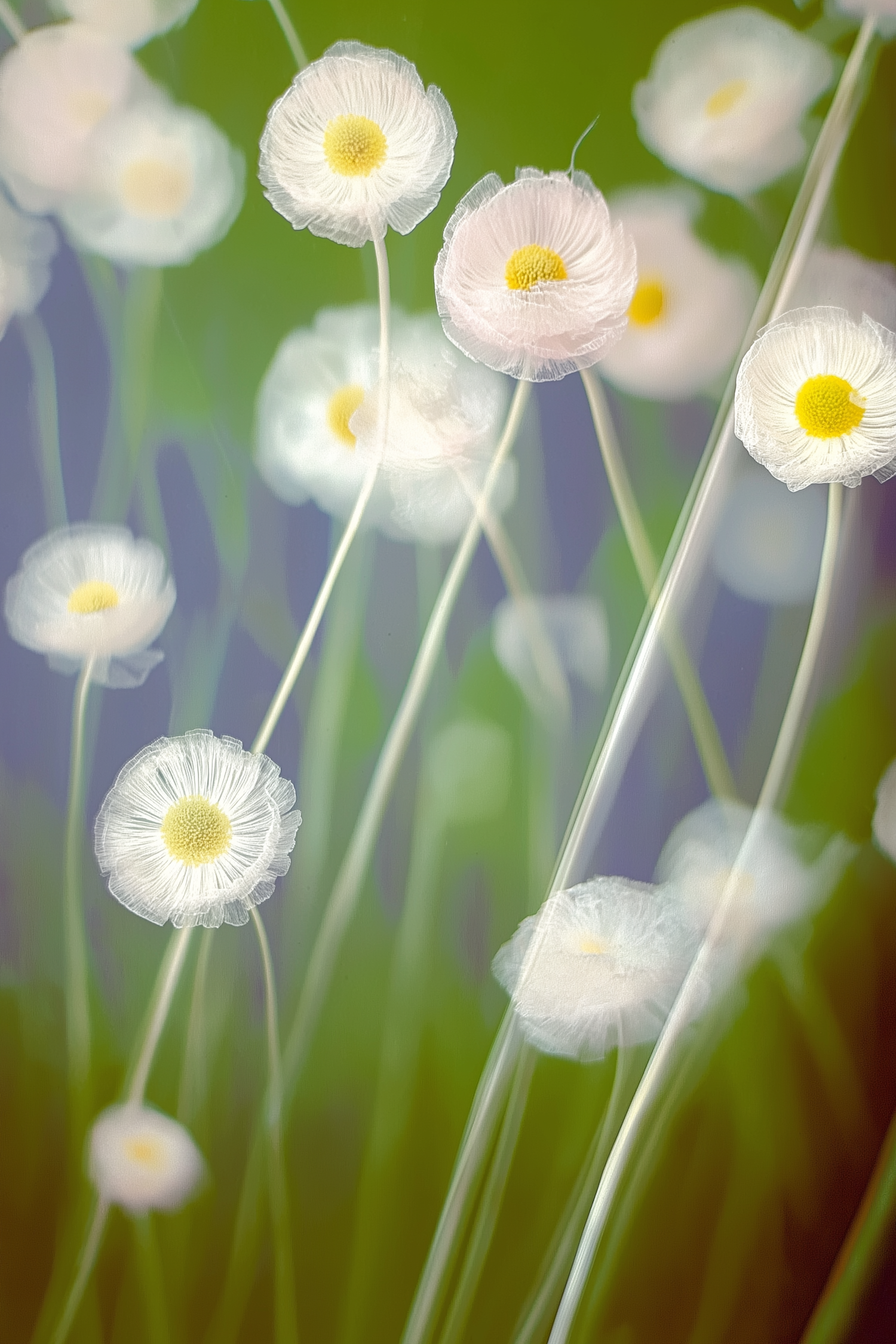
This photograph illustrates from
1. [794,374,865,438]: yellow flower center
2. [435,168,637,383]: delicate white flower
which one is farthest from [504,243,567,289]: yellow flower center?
[794,374,865,438]: yellow flower center

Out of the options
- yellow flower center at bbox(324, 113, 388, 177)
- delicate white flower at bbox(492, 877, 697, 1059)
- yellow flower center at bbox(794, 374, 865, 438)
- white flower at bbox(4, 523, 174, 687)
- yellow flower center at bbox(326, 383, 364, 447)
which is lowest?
delicate white flower at bbox(492, 877, 697, 1059)

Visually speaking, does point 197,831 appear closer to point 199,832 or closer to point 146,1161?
point 199,832

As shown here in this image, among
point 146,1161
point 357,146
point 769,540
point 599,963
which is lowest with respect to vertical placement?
point 146,1161

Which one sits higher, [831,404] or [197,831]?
[831,404]

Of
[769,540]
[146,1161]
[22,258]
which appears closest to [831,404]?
[769,540]

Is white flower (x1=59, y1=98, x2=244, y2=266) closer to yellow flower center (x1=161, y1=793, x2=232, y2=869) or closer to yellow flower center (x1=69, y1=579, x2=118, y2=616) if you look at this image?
yellow flower center (x1=69, y1=579, x2=118, y2=616)

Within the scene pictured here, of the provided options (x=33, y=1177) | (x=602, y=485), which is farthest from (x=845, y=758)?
(x=33, y=1177)
